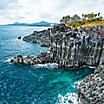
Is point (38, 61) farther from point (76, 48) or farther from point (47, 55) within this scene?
point (76, 48)

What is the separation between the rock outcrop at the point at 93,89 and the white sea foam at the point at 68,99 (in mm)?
8941

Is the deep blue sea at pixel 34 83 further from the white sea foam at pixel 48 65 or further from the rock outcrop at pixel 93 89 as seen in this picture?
the rock outcrop at pixel 93 89

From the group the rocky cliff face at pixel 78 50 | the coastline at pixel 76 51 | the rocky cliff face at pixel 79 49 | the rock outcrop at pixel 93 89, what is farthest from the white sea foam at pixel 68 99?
the rocky cliff face at pixel 79 49

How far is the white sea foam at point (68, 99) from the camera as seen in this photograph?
278 feet

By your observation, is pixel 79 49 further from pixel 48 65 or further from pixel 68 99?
pixel 68 99

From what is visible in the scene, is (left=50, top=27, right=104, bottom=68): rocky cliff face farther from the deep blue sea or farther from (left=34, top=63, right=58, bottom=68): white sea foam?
the deep blue sea

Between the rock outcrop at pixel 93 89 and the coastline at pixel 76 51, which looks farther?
the coastline at pixel 76 51

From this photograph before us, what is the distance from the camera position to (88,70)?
416 feet

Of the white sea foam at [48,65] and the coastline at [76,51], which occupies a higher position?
the coastline at [76,51]

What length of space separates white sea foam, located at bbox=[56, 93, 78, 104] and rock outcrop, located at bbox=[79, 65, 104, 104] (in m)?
8.94

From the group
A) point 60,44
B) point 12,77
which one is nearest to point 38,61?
point 60,44

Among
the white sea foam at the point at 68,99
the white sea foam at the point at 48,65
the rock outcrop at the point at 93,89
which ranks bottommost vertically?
the white sea foam at the point at 68,99

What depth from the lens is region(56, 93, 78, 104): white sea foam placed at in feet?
278

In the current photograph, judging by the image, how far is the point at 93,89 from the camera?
2820 inches
